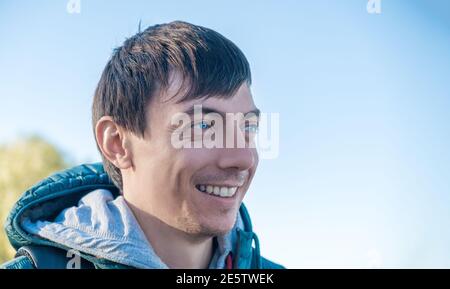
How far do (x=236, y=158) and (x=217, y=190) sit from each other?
10 centimetres

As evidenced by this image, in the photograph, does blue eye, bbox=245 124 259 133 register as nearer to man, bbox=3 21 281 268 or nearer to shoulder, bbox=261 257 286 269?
man, bbox=3 21 281 268

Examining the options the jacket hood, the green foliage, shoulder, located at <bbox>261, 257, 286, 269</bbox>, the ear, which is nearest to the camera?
the jacket hood

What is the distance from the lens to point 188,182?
162 centimetres

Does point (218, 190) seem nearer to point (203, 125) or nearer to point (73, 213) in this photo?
point (203, 125)

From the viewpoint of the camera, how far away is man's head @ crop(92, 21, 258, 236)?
1624 mm

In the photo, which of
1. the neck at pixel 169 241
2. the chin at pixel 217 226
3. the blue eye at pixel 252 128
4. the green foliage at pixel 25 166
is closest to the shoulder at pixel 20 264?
the neck at pixel 169 241

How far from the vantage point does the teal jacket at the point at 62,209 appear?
1.64 meters

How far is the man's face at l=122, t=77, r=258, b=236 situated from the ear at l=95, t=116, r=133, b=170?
0.20 feet

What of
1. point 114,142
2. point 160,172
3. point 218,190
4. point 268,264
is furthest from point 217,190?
point 268,264

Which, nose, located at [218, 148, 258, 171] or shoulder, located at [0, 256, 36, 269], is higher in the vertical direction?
nose, located at [218, 148, 258, 171]

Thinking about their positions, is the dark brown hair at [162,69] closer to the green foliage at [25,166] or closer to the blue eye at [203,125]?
the blue eye at [203,125]

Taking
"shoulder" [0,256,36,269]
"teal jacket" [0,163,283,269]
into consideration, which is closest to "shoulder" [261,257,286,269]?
"teal jacket" [0,163,283,269]

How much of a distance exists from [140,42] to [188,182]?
1.45 feet

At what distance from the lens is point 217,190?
164cm
